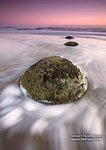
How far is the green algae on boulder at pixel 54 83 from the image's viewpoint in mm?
2492

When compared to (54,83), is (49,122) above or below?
below

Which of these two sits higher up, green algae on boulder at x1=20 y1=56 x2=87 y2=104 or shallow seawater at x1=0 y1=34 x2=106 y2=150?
green algae on boulder at x1=20 y1=56 x2=87 y2=104

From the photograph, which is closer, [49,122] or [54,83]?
[49,122]

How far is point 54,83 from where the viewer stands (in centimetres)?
255

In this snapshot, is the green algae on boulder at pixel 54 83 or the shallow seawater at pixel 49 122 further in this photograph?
the green algae on boulder at pixel 54 83

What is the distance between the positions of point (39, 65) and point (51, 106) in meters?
0.72

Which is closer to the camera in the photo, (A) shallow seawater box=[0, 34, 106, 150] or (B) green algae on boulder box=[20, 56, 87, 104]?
(A) shallow seawater box=[0, 34, 106, 150]

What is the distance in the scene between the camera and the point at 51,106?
7.97ft

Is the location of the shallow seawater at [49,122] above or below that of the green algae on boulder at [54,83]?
below

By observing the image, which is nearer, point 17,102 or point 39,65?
point 17,102

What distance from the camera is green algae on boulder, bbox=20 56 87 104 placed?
249 centimetres

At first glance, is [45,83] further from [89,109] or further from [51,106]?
[89,109]

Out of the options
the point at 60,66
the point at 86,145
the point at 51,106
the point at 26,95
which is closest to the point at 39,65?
the point at 60,66

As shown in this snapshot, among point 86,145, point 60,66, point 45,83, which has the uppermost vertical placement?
point 60,66
